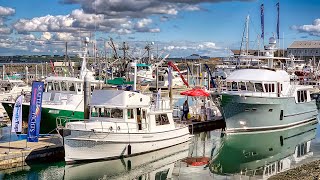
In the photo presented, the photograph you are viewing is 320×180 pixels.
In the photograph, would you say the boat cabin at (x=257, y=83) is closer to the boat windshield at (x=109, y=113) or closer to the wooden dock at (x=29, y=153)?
the boat windshield at (x=109, y=113)

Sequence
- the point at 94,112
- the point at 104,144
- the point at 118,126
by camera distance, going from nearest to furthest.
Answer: the point at 104,144 < the point at 118,126 < the point at 94,112

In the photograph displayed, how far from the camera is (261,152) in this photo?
99.8ft

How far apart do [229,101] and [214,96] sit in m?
1.87

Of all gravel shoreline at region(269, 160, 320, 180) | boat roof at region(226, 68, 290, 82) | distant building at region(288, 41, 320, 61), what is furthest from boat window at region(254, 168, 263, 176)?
distant building at region(288, 41, 320, 61)

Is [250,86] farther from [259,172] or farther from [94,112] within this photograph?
[94,112]

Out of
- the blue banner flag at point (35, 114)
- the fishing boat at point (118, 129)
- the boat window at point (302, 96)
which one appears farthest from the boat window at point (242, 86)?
the blue banner flag at point (35, 114)

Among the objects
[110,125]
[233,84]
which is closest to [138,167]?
[110,125]

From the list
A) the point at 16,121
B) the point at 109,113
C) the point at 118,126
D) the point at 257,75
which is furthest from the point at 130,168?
the point at 257,75

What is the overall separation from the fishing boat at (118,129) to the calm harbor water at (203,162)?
24.3 inches

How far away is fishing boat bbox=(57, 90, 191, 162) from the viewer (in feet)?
80.4

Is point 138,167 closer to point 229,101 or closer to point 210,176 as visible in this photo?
point 210,176

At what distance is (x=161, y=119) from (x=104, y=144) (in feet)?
15.6

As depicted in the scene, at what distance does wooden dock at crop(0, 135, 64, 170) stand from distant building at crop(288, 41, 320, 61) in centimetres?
13840

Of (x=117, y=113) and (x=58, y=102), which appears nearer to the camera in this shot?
(x=117, y=113)
